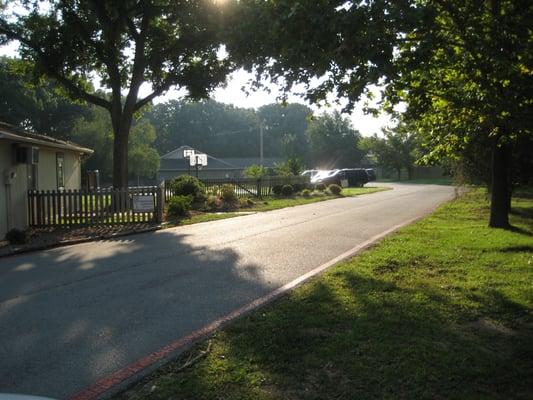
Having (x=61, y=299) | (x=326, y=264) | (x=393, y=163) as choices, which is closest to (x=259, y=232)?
(x=326, y=264)

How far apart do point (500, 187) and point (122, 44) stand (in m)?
18.1

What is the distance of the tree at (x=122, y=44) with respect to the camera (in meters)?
21.0

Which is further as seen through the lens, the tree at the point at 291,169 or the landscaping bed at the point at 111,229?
the tree at the point at 291,169

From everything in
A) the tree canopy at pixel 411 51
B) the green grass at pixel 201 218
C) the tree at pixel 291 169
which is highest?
the tree canopy at pixel 411 51

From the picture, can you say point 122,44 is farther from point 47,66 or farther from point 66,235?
point 66,235

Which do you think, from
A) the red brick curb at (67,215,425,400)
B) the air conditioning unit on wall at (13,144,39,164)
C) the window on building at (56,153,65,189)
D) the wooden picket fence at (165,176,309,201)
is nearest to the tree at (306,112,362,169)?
→ the wooden picket fence at (165,176,309,201)

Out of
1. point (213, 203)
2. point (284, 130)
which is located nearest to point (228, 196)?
point (213, 203)

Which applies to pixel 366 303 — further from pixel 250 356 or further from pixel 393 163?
pixel 393 163

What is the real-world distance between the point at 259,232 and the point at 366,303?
811 centimetres

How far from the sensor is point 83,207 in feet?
54.2

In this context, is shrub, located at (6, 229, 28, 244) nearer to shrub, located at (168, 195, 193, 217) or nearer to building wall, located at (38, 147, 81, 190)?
shrub, located at (168, 195, 193, 217)

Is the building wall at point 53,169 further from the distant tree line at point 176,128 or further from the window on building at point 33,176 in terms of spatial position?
the distant tree line at point 176,128

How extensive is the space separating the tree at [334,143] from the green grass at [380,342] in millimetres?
81479

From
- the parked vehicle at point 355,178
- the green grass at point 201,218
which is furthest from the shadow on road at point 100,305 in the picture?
the parked vehicle at point 355,178
